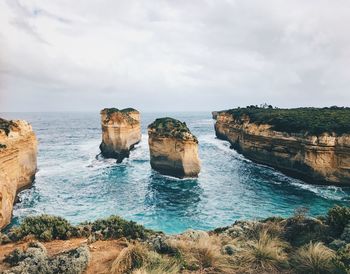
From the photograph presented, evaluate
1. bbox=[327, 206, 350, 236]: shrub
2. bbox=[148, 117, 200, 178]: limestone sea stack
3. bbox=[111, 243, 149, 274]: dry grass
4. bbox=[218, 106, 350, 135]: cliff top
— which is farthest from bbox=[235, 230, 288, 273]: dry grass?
bbox=[218, 106, 350, 135]: cliff top

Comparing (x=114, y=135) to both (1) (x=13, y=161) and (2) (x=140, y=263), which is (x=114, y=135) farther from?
(2) (x=140, y=263)

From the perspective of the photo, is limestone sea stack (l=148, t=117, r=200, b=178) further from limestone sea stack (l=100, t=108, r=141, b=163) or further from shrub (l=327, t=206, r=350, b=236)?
shrub (l=327, t=206, r=350, b=236)

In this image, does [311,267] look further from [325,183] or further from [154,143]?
[154,143]

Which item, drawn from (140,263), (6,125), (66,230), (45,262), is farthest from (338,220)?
(6,125)

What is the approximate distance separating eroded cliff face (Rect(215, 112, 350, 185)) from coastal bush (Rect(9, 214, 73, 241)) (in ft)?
92.8

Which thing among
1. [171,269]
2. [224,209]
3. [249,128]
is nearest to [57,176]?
[224,209]

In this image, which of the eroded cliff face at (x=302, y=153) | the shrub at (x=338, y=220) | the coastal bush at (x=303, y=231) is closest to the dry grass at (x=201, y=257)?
the coastal bush at (x=303, y=231)

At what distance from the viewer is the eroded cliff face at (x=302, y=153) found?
3081 centimetres

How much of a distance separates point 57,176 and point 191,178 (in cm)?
1593

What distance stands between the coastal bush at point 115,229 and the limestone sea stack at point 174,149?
2362 cm

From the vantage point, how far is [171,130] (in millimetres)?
36281

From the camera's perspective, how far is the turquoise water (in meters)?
24.0

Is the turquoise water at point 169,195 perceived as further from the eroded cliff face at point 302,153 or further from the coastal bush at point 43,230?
the coastal bush at point 43,230

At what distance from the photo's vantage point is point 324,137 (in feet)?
103
